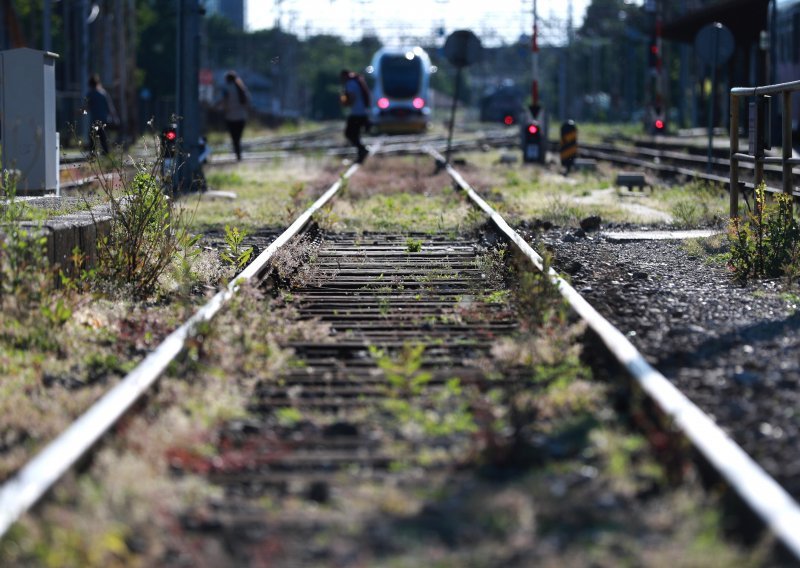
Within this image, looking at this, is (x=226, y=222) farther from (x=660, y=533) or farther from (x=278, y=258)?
(x=660, y=533)

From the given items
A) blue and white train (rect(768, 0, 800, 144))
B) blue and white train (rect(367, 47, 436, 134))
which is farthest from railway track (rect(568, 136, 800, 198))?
blue and white train (rect(367, 47, 436, 134))

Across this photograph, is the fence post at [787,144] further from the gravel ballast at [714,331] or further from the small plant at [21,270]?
the small plant at [21,270]

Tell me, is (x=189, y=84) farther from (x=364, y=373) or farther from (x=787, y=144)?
(x=364, y=373)

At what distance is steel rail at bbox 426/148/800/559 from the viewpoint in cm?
311

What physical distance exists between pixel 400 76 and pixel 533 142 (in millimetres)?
18347

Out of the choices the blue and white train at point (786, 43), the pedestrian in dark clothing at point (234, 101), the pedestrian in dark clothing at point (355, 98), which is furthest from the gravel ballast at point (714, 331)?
the blue and white train at point (786, 43)

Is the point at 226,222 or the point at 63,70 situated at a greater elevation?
the point at 63,70

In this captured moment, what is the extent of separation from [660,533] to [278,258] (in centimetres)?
525

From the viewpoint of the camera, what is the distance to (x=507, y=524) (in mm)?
3297

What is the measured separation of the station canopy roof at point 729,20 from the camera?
33.4m

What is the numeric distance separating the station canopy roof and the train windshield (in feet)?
27.5

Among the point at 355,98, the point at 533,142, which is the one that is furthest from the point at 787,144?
the point at 533,142

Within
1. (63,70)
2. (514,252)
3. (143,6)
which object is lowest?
(514,252)

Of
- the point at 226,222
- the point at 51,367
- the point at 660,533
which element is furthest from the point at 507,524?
the point at 226,222
